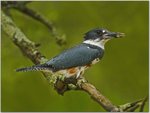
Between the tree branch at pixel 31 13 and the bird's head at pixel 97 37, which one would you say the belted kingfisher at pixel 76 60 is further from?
the tree branch at pixel 31 13

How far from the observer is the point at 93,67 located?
147 inches

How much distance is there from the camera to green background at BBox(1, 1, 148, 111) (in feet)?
12.0

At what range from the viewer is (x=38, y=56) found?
2.80 meters

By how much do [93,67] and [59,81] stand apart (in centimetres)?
131

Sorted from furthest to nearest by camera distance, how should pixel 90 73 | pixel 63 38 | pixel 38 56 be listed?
pixel 90 73
pixel 63 38
pixel 38 56

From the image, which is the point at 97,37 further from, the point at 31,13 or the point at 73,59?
the point at 31,13

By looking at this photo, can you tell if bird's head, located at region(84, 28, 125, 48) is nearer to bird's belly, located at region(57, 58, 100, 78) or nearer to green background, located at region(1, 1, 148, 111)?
bird's belly, located at region(57, 58, 100, 78)

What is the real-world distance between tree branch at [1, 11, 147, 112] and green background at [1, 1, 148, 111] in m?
0.51

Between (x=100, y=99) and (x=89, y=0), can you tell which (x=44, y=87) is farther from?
(x=100, y=99)

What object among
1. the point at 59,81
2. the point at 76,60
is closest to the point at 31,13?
the point at 59,81

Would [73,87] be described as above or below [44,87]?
above

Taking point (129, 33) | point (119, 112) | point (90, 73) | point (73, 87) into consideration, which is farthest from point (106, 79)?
point (119, 112)

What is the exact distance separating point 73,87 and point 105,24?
1341 mm

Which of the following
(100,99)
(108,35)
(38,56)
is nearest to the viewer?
(100,99)
